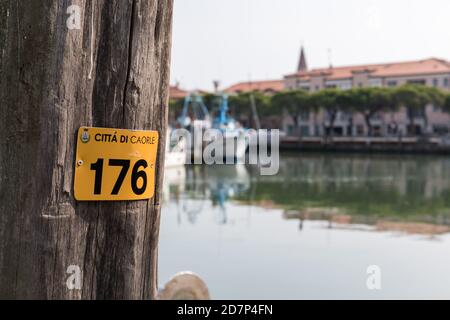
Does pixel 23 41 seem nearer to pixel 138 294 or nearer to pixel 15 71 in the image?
pixel 15 71

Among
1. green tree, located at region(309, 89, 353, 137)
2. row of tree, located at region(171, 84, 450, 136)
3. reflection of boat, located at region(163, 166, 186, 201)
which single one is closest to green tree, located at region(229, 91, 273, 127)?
row of tree, located at region(171, 84, 450, 136)

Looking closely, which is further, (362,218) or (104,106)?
(362,218)

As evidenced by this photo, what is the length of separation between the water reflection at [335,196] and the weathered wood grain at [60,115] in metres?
10.4

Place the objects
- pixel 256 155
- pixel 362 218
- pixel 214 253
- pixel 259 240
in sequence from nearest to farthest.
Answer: pixel 214 253 < pixel 259 240 < pixel 362 218 < pixel 256 155

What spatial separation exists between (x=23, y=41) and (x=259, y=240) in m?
8.93

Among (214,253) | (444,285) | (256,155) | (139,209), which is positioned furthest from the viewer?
(256,155)

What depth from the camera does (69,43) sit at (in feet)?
4.08

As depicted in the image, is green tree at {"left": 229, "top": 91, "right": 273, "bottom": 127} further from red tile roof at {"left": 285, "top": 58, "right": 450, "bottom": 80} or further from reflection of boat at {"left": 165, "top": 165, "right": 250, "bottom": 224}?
reflection of boat at {"left": 165, "top": 165, "right": 250, "bottom": 224}

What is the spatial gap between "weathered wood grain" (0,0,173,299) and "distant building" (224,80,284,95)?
201 ft

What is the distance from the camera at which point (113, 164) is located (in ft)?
4.40

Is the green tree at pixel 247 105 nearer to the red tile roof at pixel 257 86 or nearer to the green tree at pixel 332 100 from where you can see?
the green tree at pixel 332 100

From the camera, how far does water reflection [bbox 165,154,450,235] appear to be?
12.5 meters
